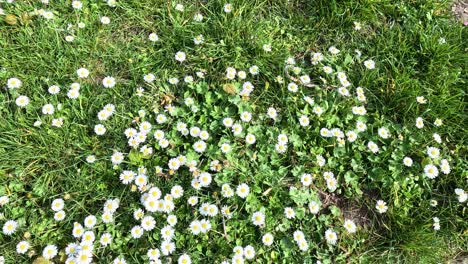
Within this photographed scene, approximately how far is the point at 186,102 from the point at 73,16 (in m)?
1.03

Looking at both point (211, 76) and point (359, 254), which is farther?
point (211, 76)

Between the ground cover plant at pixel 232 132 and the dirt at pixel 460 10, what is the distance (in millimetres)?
164

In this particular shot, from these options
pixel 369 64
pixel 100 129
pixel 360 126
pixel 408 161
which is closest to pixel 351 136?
pixel 360 126

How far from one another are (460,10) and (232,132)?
207cm

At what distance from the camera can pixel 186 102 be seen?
2656 mm

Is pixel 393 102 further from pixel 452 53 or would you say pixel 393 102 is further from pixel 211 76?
pixel 211 76

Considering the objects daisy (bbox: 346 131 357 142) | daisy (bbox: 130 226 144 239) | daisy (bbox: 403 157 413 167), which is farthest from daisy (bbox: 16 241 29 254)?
daisy (bbox: 403 157 413 167)

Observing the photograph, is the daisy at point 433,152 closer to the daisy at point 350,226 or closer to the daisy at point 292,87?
the daisy at point 350,226

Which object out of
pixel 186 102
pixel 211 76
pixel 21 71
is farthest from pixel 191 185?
pixel 21 71

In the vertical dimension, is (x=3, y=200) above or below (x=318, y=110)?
below

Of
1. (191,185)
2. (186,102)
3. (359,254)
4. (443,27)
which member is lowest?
(359,254)

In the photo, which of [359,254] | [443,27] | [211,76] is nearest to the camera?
[359,254]

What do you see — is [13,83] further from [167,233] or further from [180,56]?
[167,233]

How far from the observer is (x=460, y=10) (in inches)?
130
